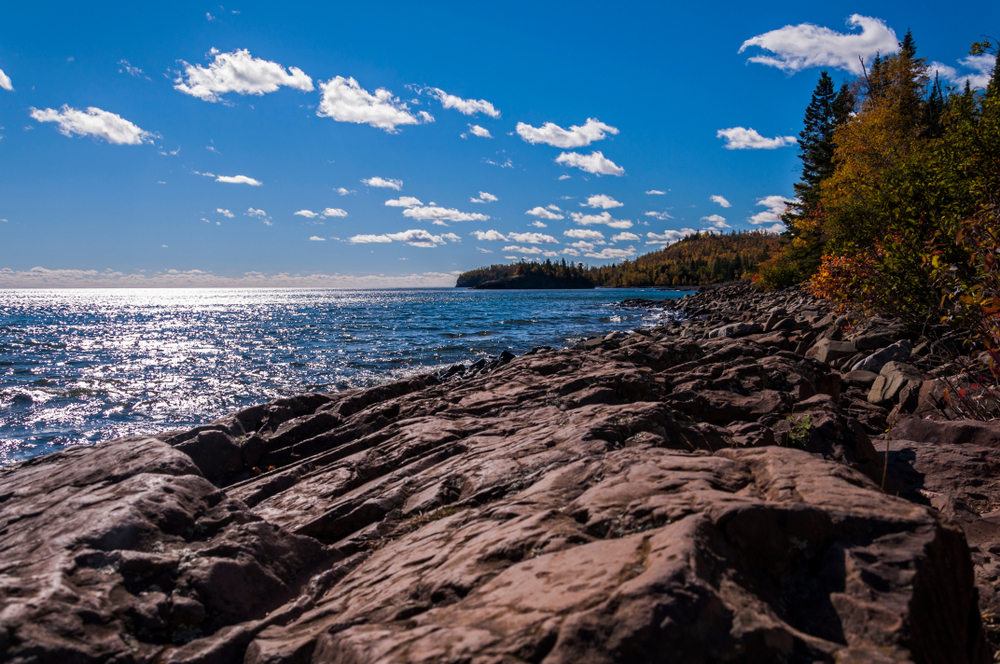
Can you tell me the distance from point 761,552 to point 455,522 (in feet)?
7.67

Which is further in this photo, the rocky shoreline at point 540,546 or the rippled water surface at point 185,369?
the rippled water surface at point 185,369

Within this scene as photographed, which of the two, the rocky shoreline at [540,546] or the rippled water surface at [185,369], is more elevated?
the rocky shoreline at [540,546]

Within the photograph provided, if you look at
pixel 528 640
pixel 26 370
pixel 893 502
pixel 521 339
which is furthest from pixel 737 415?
pixel 26 370

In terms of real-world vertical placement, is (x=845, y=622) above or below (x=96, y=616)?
above

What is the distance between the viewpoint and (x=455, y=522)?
13.2 feet

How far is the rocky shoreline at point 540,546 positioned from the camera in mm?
2186

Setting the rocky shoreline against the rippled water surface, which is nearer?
the rocky shoreline

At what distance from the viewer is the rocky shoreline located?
2186mm

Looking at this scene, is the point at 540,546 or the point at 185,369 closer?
the point at 540,546

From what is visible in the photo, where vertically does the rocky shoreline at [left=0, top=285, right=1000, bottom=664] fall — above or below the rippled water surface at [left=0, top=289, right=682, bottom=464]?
above

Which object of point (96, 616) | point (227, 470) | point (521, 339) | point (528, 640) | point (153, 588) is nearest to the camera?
point (528, 640)

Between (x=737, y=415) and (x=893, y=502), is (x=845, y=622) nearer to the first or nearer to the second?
(x=893, y=502)

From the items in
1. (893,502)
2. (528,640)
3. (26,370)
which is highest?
(893,502)

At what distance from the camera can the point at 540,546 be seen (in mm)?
3029
